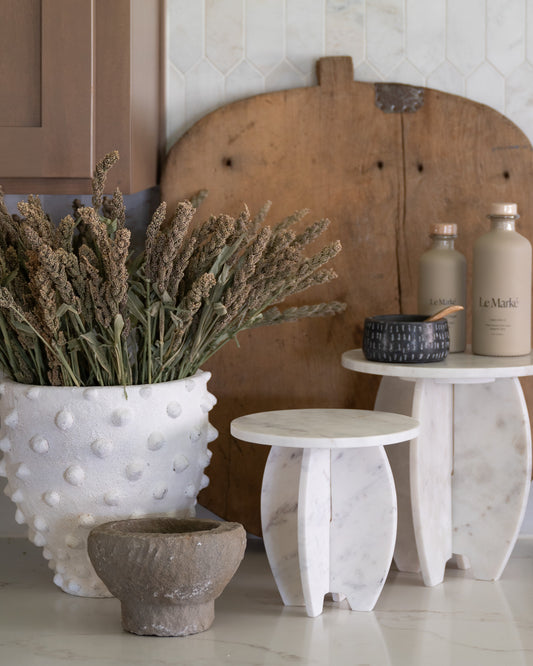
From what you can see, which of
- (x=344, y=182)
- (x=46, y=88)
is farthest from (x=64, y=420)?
(x=344, y=182)

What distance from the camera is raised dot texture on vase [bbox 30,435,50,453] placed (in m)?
1.08

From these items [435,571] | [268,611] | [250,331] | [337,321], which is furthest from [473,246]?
[268,611]

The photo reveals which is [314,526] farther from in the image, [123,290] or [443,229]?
[443,229]

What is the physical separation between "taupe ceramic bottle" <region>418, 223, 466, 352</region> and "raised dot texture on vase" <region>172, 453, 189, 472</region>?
0.46 m

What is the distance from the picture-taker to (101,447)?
1.07m

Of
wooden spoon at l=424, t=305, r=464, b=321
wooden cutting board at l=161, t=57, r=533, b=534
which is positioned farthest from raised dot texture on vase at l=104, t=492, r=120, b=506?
wooden spoon at l=424, t=305, r=464, b=321

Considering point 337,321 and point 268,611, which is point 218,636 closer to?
point 268,611

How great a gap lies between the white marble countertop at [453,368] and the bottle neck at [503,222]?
0.20 m

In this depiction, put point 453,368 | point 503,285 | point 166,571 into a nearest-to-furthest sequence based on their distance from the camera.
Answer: point 166,571, point 453,368, point 503,285

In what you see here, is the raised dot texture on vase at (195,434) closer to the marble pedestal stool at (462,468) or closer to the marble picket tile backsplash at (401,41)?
the marble pedestal stool at (462,468)

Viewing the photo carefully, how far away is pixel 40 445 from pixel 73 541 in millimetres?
140

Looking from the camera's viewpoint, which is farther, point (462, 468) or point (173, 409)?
point (462, 468)

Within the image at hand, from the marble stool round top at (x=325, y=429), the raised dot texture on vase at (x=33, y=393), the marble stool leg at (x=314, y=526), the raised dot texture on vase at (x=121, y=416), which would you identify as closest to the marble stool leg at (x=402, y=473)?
the marble stool round top at (x=325, y=429)

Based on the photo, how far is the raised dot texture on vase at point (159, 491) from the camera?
3.68 ft
